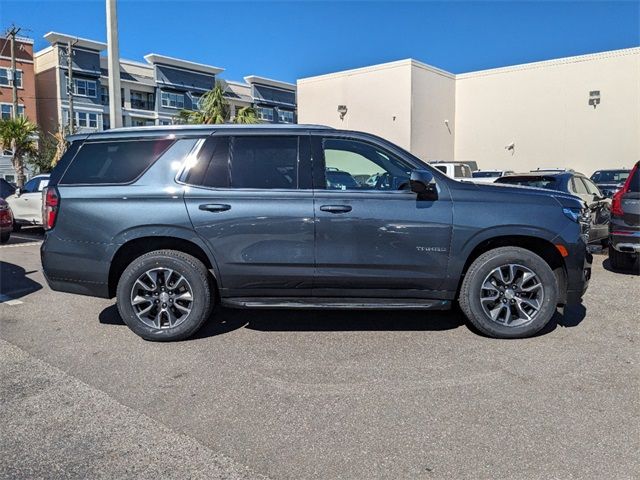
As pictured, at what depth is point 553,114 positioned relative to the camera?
1057 inches

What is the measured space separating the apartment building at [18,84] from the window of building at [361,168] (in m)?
47.7

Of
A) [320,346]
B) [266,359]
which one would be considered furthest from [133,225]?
[320,346]

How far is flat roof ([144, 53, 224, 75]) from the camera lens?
190ft

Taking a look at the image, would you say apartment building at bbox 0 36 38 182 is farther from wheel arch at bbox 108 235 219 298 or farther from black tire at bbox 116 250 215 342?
black tire at bbox 116 250 215 342

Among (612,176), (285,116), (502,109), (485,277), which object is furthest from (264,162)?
(285,116)

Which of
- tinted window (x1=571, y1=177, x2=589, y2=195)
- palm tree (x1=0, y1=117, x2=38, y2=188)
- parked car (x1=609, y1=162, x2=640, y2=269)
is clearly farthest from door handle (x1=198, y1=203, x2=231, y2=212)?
palm tree (x1=0, y1=117, x2=38, y2=188)

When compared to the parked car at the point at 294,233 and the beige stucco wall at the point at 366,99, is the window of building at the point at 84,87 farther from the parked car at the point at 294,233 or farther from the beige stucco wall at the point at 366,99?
the parked car at the point at 294,233

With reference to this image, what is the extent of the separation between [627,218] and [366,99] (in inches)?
867

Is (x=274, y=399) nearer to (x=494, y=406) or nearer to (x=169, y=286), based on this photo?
(x=494, y=406)

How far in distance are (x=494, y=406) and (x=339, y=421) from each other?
1.03 m

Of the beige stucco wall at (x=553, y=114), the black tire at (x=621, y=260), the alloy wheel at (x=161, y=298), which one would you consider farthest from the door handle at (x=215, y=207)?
the beige stucco wall at (x=553, y=114)

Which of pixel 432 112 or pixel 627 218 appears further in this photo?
pixel 432 112

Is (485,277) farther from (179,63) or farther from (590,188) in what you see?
(179,63)

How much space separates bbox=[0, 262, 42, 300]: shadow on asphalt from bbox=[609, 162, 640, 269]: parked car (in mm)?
7978
